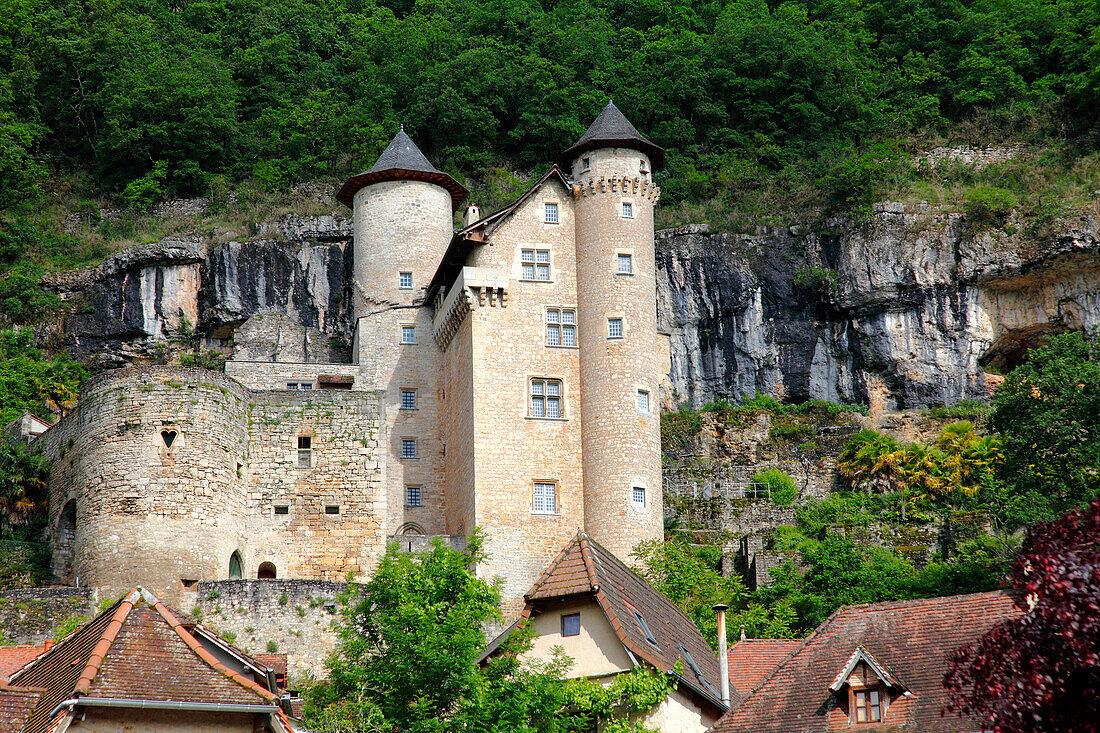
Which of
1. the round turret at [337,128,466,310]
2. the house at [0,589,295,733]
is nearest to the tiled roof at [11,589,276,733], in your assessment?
the house at [0,589,295,733]

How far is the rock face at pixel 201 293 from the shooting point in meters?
60.1

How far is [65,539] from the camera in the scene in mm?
45125

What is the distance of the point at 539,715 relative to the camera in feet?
79.7

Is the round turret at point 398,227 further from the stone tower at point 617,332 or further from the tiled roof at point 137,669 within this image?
the tiled roof at point 137,669

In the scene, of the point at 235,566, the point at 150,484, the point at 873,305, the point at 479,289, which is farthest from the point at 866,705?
the point at 873,305

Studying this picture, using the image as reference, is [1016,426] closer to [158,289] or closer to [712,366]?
[712,366]

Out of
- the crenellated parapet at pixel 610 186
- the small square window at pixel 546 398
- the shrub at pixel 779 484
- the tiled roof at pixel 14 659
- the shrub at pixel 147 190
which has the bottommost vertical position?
the tiled roof at pixel 14 659

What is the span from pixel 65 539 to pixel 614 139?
21755 millimetres

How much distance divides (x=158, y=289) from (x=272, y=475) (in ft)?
55.8

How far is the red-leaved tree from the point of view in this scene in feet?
47.5

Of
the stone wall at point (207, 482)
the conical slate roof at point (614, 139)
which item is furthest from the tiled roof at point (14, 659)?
the conical slate roof at point (614, 139)

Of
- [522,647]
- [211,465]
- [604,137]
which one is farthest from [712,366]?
[522,647]

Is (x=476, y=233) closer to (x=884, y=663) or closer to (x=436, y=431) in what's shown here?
(x=436, y=431)

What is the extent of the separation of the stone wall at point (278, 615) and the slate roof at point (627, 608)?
12998 mm
